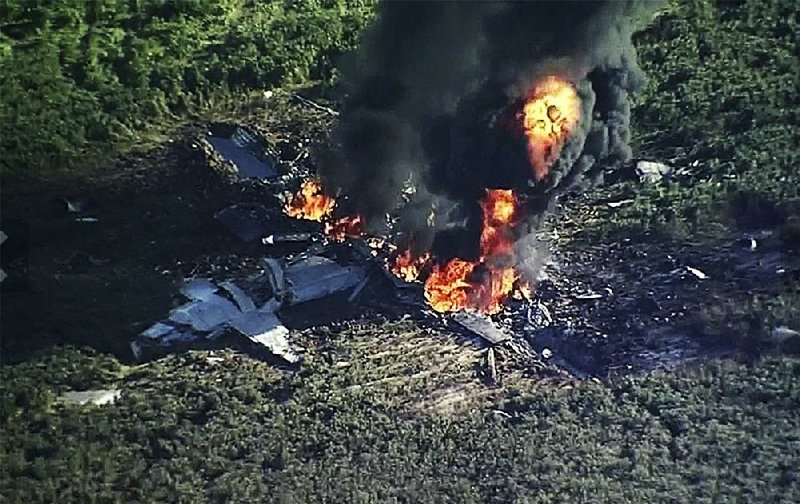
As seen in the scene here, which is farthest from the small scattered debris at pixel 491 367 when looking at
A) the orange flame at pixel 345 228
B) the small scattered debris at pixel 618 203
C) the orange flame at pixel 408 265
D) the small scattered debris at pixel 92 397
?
the small scattered debris at pixel 92 397

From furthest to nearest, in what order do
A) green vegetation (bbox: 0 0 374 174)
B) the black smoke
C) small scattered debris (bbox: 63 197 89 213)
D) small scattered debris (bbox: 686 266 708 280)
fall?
green vegetation (bbox: 0 0 374 174) → small scattered debris (bbox: 63 197 89 213) → small scattered debris (bbox: 686 266 708 280) → the black smoke

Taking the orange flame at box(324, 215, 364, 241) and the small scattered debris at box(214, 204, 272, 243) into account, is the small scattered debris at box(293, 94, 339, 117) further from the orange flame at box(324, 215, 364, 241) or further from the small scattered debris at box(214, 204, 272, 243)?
the orange flame at box(324, 215, 364, 241)

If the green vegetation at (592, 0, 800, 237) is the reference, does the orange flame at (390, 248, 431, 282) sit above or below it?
below

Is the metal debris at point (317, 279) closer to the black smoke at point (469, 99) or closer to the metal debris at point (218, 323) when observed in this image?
the metal debris at point (218, 323)

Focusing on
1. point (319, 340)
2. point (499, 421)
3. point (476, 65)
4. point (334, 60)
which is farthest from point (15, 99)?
point (499, 421)

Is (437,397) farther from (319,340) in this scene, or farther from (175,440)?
(175,440)

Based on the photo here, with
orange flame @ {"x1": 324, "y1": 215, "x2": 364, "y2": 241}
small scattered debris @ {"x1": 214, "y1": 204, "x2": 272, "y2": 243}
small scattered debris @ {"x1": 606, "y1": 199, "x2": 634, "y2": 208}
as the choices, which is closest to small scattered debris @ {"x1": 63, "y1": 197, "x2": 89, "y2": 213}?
small scattered debris @ {"x1": 214, "y1": 204, "x2": 272, "y2": 243}

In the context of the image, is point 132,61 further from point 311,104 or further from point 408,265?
point 408,265
